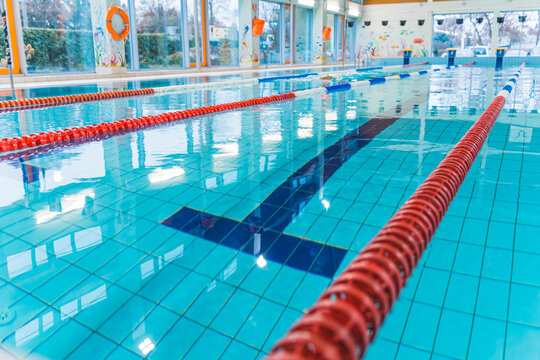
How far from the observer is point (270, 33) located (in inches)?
861

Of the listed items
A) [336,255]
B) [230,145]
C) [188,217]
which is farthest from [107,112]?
[336,255]

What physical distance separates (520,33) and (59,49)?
26135 millimetres

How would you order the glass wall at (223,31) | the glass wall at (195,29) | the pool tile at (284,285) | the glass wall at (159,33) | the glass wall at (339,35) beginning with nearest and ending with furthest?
1. the pool tile at (284,285)
2. the glass wall at (159,33)
3. the glass wall at (195,29)
4. the glass wall at (223,31)
5. the glass wall at (339,35)

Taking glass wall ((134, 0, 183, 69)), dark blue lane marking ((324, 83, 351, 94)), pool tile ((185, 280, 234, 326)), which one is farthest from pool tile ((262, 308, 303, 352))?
glass wall ((134, 0, 183, 69))

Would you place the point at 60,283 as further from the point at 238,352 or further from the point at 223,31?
the point at 223,31

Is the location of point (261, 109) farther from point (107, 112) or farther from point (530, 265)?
point (530, 265)

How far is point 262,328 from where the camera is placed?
1649mm

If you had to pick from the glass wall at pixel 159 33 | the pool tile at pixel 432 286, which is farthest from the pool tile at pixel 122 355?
the glass wall at pixel 159 33

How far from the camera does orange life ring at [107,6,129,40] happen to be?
12922 millimetres

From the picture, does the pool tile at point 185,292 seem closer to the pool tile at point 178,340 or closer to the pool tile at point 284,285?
the pool tile at point 178,340

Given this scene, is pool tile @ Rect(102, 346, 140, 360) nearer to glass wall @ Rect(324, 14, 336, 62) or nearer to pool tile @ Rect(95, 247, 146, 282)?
pool tile @ Rect(95, 247, 146, 282)

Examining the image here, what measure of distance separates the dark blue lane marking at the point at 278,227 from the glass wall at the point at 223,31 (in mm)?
16193

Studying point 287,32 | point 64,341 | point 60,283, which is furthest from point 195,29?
point 64,341

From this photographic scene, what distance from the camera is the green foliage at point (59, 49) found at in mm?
12421
